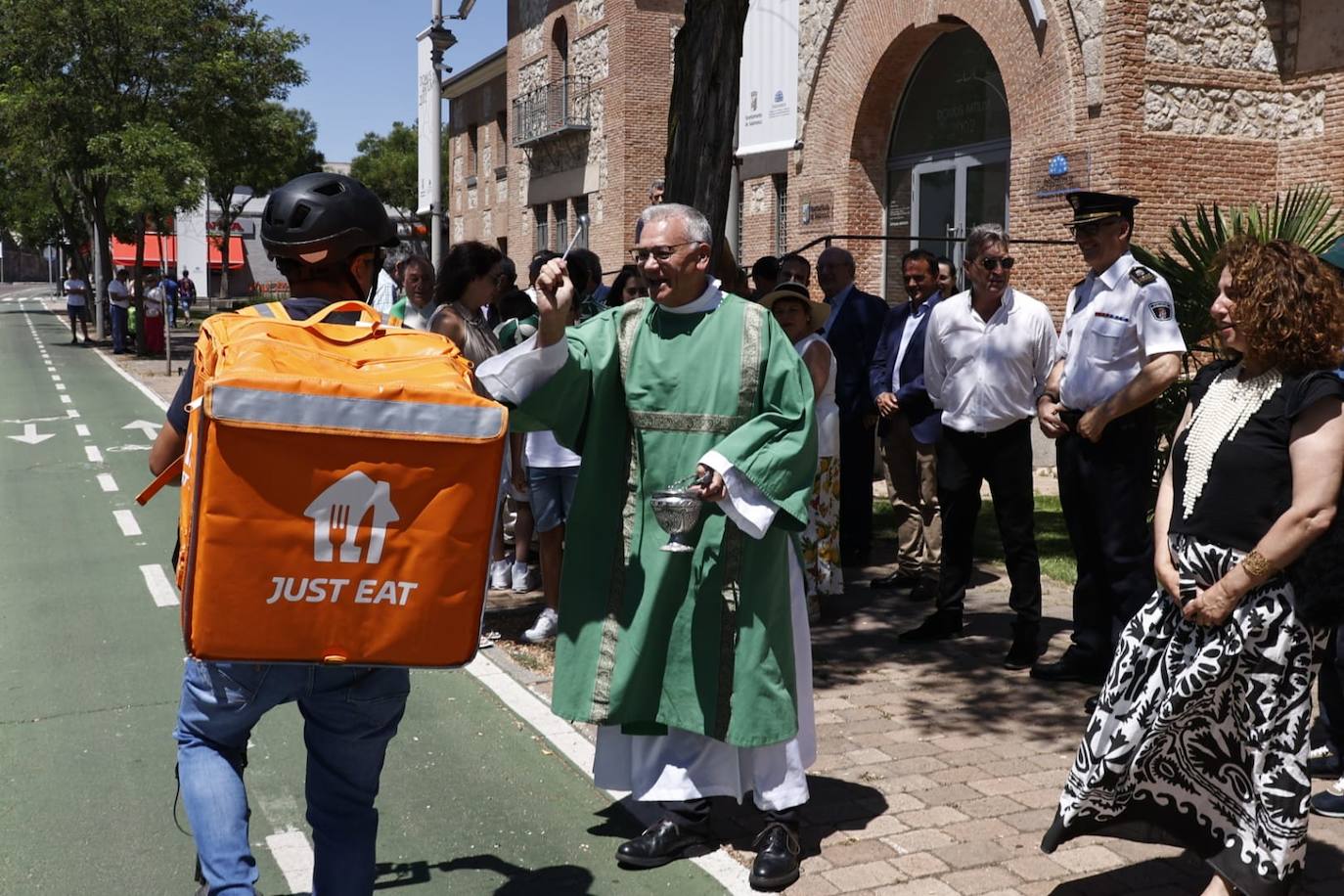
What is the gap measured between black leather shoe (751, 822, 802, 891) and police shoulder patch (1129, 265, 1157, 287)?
2.92 m

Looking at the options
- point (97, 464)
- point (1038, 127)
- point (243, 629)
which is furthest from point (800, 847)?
point (1038, 127)


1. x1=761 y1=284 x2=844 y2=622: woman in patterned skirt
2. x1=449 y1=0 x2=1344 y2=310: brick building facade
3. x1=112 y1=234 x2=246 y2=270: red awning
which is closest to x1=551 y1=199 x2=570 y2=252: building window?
x1=449 y1=0 x2=1344 y2=310: brick building facade

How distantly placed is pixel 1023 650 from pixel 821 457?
5.27 ft

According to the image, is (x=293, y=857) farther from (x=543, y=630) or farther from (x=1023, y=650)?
(x=1023, y=650)

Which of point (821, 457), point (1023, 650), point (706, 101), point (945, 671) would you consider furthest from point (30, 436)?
point (1023, 650)

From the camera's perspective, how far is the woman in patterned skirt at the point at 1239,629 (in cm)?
370

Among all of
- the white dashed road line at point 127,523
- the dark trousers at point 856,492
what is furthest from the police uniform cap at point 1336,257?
the white dashed road line at point 127,523

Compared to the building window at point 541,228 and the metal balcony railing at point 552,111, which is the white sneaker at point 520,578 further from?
the building window at point 541,228

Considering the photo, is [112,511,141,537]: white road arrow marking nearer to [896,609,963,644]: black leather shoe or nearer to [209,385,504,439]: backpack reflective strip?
[896,609,963,644]: black leather shoe

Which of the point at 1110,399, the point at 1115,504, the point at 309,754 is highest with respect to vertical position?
the point at 1110,399

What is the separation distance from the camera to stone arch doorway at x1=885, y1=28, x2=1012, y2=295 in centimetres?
1839

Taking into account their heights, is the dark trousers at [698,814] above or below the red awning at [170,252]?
below

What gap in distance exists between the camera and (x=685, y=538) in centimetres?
411

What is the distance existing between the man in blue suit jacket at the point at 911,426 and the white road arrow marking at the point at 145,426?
1136 centimetres
